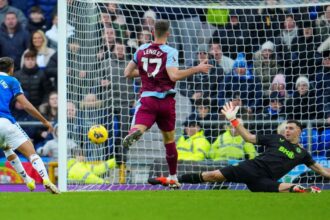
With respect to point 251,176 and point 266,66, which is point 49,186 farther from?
point 266,66

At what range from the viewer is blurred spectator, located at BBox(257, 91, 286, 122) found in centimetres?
1594

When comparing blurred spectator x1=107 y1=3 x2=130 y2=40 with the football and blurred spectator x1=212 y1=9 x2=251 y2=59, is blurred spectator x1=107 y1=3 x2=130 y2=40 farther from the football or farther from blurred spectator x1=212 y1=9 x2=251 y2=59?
the football

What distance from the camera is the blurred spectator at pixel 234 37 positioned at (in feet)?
53.4

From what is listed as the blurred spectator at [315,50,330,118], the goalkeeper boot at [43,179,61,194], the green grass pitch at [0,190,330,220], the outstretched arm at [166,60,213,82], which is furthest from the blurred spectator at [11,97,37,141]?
the green grass pitch at [0,190,330,220]

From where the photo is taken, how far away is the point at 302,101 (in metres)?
15.8

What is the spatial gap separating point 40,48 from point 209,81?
4401 mm

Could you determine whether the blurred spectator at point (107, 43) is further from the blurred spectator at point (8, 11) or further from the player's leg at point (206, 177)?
the blurred spectator at point (8, 11)

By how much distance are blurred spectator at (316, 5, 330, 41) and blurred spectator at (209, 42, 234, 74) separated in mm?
1553

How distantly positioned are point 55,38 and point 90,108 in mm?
5169

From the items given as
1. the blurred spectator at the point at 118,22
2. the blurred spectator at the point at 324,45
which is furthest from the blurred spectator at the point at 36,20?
the blurred spectator at the point at 324,45

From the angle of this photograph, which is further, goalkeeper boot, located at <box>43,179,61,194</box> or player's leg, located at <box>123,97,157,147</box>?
player's leg, located at <box>123,97,157,147</box>

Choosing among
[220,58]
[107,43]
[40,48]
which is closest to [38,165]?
[107,43]

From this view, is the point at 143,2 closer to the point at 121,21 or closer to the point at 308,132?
the point at 121,21

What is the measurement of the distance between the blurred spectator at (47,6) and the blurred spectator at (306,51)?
6.24 meters
